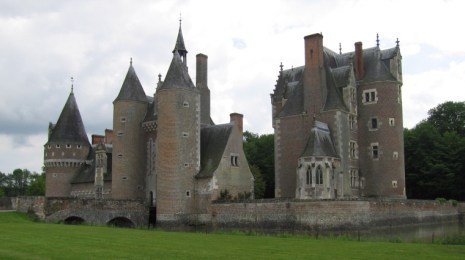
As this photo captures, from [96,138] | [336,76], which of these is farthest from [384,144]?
[96,138]

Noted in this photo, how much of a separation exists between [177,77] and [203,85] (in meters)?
7.11

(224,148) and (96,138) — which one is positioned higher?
(96,138)

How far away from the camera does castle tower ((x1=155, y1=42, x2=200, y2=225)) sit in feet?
131

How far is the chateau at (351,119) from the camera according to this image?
44.2 metres

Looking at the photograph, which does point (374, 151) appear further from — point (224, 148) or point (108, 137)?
point (108, 137)

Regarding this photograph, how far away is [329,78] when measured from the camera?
45312mm

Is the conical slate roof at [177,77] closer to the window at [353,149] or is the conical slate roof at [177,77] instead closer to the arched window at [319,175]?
the arched window at [319,175]

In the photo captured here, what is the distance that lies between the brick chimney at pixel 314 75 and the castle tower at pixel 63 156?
2257cm

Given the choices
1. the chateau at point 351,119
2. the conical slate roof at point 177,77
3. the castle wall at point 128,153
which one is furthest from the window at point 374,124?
the castle wall at point 128,153

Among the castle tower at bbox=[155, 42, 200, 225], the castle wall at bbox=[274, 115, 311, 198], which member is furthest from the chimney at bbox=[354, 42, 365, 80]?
the castle tower at bbox=[155, 42, 200, 225]

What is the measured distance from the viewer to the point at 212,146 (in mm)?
42500

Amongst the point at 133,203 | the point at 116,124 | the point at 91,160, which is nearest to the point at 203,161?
the point at 133,203

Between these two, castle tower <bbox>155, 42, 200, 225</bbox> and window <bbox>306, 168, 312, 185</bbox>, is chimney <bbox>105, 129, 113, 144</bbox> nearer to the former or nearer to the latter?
castle tower <bbox>155, 42, 200, 225</bbox>

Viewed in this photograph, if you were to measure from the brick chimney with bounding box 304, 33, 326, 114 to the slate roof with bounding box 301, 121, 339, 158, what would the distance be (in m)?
2.54
